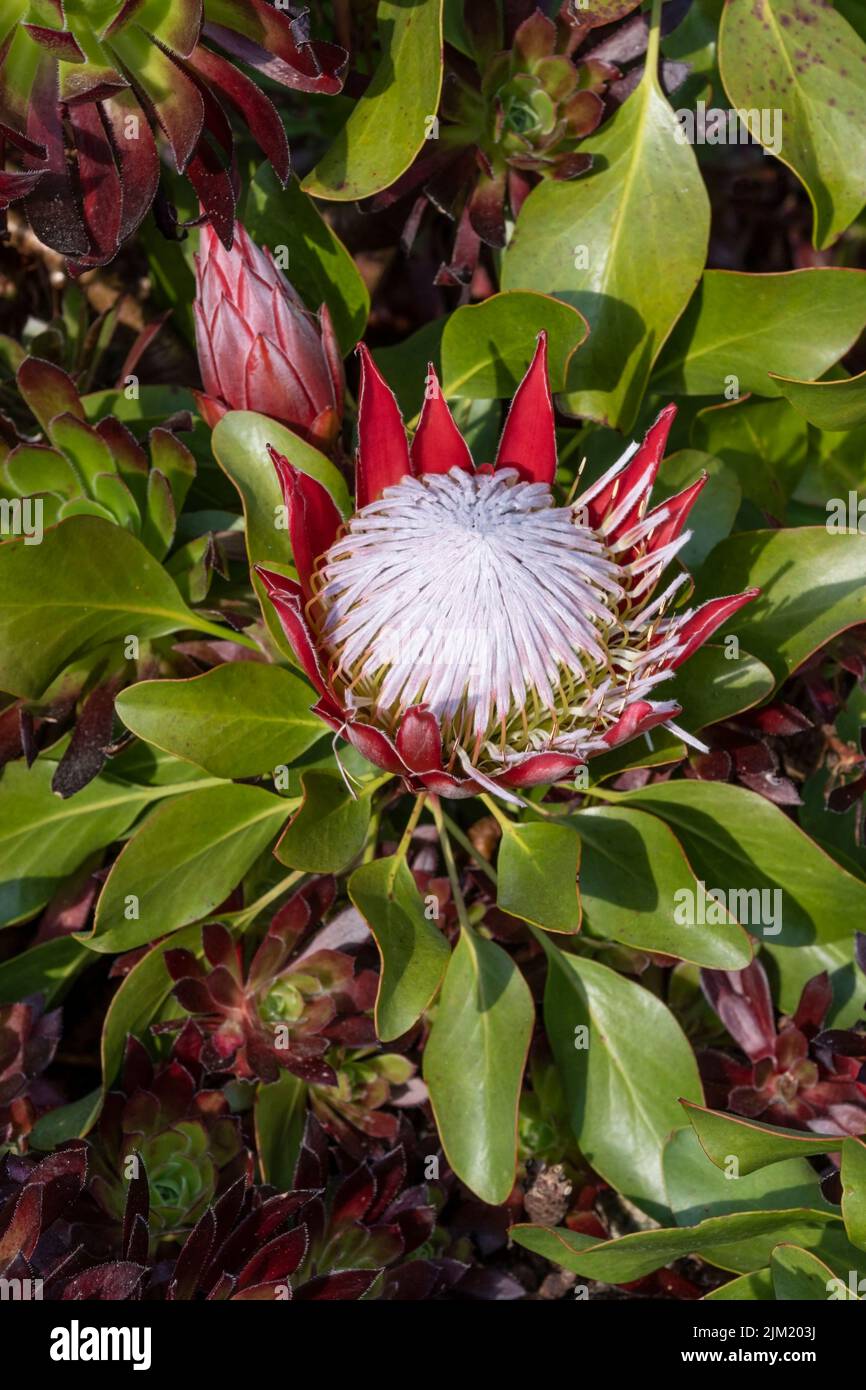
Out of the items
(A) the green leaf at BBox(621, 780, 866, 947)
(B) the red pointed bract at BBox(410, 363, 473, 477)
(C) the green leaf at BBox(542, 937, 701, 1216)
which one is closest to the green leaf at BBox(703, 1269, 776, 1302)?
(C) the green leaf at BBox(542, 937, 701, 1216)

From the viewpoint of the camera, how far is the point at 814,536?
187cm

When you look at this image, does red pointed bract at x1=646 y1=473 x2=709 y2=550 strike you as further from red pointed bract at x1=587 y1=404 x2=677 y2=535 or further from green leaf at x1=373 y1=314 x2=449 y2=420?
green leaf at x1=373 y1=314 x2=449 y2=420

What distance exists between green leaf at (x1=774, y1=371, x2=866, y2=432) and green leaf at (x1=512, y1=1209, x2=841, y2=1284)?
106cm

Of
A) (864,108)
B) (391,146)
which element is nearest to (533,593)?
(391,146)

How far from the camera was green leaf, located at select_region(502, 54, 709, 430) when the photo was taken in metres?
2.03

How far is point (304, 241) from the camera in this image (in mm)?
2123

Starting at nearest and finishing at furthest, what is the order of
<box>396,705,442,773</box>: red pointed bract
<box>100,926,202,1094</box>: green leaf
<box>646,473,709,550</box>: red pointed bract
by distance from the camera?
1. <box>396,705,442,773</box>: red pointed bract
2. <box>646,473,709,550</box>: red pointed bract
3. <box>100,926,202,1094</box>: green leaf

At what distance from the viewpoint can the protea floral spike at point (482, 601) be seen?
5.21ft

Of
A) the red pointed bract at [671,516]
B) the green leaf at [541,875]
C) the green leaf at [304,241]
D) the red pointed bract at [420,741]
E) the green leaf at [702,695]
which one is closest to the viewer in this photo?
the red pointed bract at [420,741]

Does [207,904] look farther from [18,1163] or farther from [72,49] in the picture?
[72,49]

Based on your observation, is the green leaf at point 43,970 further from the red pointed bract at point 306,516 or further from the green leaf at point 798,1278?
the green leaf at point 798,1278

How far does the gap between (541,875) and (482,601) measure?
35cm

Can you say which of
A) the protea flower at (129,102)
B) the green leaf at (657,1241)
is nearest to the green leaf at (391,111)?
the protea flower at (129,102)

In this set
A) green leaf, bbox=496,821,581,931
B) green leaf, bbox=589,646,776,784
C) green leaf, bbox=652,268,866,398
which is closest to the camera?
green leaf, bbox=496,821,581,931
